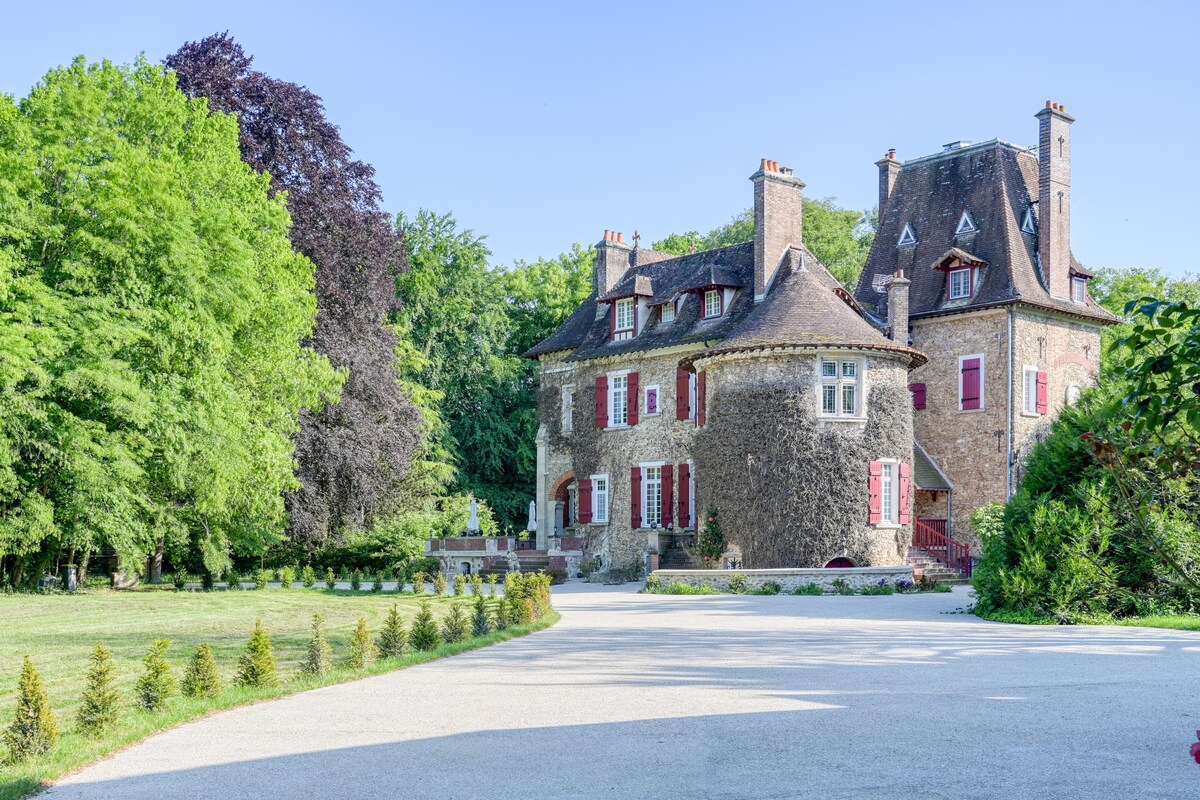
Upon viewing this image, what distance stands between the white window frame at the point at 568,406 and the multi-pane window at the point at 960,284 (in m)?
11.8

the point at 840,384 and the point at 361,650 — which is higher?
the point at 840,384

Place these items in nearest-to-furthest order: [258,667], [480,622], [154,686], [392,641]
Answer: [154,686] < [258,667] < [392,641] < [480,622]

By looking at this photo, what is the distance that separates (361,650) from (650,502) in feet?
A: 74.3

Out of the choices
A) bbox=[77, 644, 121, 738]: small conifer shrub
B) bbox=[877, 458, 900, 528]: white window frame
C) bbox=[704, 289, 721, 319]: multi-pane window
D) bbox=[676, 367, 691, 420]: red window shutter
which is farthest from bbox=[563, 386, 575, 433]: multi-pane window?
bbox=[77, 644, 121, 738]: small conifer shrub

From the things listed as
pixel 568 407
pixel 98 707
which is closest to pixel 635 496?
pixel 568 407

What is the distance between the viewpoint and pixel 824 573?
84.4ft

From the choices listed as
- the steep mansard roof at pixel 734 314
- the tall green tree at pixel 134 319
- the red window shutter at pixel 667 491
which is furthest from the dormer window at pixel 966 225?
the tall green tree at pixel 134 319

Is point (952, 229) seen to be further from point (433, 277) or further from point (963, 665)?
point (963, 665)

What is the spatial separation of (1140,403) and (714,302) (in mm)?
30174

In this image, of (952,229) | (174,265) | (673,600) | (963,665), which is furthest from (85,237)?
(952,229)

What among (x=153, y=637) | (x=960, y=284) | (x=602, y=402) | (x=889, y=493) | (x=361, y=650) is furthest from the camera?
(x=602, y=402)

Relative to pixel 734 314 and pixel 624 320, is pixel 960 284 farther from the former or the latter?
pixel 624 320

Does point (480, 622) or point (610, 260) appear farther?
point (610, 260)

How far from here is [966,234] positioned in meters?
35.2
